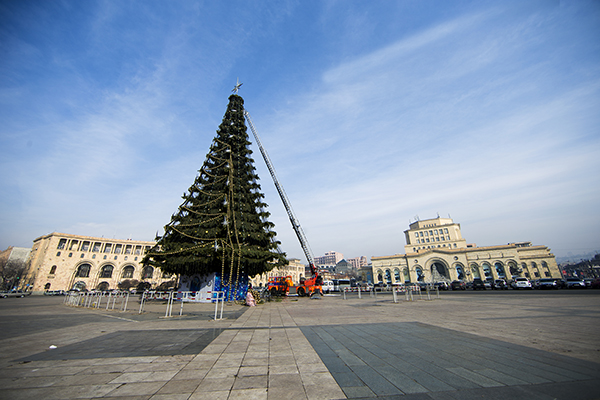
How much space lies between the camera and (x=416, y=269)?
7488cm

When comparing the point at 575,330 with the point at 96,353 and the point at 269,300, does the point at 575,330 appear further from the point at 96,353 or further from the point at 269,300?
the point at 269,300

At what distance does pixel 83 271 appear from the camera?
68.2m

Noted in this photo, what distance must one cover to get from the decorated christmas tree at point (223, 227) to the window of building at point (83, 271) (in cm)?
6765

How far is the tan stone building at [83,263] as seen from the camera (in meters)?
63.6

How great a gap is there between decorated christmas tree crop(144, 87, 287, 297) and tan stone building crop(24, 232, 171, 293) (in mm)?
49479

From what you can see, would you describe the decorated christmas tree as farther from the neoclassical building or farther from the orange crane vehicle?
the neoclassical building

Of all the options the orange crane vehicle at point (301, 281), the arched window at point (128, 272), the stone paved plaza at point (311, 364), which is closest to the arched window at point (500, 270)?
the orange crane vehicle at point (301, 281)

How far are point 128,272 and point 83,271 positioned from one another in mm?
10783

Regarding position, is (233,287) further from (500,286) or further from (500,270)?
(500,270)

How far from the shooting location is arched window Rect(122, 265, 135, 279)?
7291 cm

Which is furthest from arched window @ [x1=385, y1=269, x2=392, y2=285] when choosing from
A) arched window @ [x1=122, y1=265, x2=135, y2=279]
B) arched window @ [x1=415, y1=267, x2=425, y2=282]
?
arched window @ [x1=122, y1=265, x2=135, y2=279]

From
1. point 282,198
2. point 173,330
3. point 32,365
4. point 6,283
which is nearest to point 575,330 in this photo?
point 173,330

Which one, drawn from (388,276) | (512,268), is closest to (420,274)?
(388,276)

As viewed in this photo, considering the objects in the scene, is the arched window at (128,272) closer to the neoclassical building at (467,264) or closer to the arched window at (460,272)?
the neoclassical building at (467,264)
